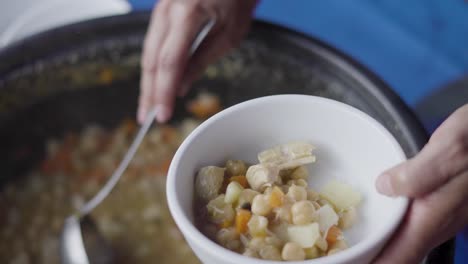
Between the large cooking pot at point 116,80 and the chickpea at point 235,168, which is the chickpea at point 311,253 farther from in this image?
the large cooking pot at point 116,80

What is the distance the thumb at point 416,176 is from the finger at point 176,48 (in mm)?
449

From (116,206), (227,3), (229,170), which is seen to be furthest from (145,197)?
(229,170)

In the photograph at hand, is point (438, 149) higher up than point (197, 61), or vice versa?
point (438, 149)

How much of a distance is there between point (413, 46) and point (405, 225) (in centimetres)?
69

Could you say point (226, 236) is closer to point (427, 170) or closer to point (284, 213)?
point (284, 213)

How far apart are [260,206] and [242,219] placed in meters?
0.02

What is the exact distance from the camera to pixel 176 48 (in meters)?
0.92

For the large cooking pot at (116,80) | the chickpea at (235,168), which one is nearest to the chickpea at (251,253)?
the chickpea at (235,168)

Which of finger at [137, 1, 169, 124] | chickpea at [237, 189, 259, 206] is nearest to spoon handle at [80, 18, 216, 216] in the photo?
finger at [137, 1, 169, 124]

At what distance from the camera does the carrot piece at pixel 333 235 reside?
580mm

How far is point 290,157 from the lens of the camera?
25.3 inches

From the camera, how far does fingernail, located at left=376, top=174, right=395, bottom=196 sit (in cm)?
56

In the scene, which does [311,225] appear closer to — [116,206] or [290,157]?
[290,157]

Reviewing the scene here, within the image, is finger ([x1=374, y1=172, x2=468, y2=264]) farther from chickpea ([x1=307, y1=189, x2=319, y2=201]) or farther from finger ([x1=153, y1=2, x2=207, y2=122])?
finger ([x1=153, y1=2, x2=207, y2=122])
